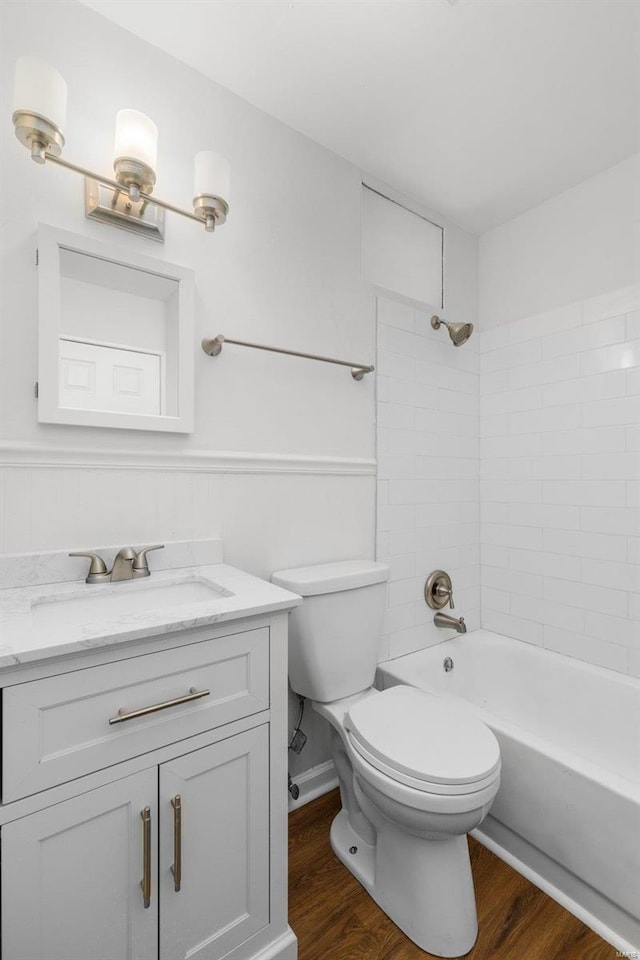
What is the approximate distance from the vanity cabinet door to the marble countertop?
0.97ft

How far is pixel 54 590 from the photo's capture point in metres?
1.13

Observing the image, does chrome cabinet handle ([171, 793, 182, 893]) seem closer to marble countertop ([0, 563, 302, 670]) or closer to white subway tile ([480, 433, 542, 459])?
marble countertop ([0, 563, 302, 670])

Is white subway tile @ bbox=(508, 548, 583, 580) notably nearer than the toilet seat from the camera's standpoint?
No

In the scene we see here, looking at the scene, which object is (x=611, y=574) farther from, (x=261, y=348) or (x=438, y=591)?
(x=261, y=348)

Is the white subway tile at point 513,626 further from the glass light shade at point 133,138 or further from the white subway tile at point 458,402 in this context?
the glass light shade at point 133,138

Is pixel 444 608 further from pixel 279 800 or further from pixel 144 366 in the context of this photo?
pixel 144 366

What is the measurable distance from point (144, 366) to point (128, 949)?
134cm

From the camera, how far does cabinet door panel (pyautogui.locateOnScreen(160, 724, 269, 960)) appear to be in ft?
3.10

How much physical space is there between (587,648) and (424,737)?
1096mm

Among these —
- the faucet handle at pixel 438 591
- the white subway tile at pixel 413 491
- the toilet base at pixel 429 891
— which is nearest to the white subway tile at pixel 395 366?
the white subway tile at pixel 413 491

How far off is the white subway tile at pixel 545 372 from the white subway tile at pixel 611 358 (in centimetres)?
4

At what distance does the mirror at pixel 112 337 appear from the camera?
1189 millimetres

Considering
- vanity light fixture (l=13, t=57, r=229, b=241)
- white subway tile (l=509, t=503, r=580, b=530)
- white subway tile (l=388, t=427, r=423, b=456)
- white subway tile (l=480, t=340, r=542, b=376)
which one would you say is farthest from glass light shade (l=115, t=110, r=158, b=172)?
white subway tile (l=509, t=503, r=580, b=530)

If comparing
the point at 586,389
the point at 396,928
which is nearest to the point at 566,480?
the point at 586,389
